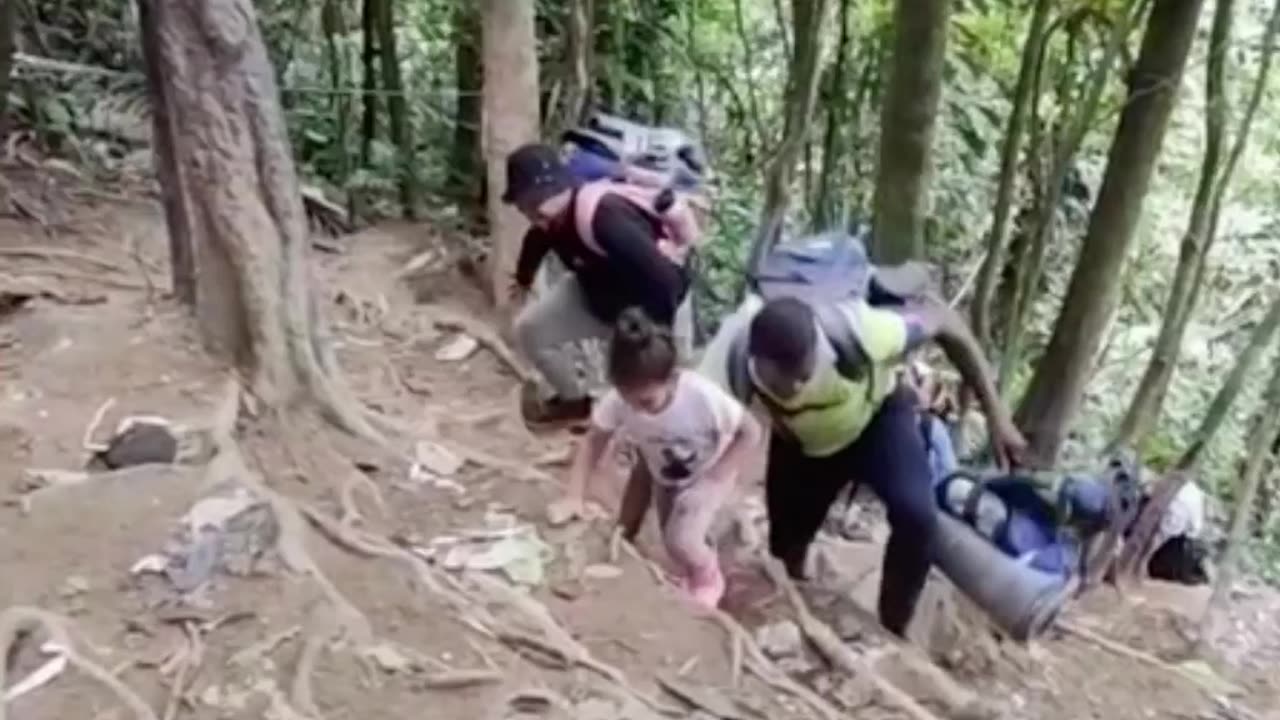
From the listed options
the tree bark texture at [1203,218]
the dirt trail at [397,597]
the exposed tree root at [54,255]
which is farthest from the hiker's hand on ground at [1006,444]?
the exposed tree root at [54,255]

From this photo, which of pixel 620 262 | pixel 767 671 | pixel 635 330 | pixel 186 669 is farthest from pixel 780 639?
pixel 186 669

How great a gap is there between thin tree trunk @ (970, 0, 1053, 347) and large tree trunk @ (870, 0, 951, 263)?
506 mm

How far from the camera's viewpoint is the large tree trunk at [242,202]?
183 inches

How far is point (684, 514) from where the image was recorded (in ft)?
14.7

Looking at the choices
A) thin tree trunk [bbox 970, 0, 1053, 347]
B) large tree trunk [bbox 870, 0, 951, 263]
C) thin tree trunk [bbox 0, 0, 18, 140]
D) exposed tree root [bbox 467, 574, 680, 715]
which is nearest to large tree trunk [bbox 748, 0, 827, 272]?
large tree trunk [bbox 870, 0, 951, 263]

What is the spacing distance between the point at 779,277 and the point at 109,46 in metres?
5.60

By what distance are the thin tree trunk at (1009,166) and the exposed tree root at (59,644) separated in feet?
12.9

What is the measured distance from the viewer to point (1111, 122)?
8.31 meters

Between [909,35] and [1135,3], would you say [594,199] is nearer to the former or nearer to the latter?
[909,35]

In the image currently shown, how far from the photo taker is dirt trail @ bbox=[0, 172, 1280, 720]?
147 inches

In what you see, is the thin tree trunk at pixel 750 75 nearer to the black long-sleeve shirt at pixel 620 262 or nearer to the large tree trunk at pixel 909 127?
the large tree trunk at pixel 909 127

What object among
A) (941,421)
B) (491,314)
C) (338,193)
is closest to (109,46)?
(338,193)

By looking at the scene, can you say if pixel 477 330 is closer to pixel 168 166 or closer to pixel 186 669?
pixel 168 166

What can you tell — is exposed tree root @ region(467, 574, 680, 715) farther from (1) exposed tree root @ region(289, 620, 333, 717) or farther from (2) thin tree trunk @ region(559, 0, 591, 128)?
(2) thin tree trunk @ region(559, 0, 591, 128)
